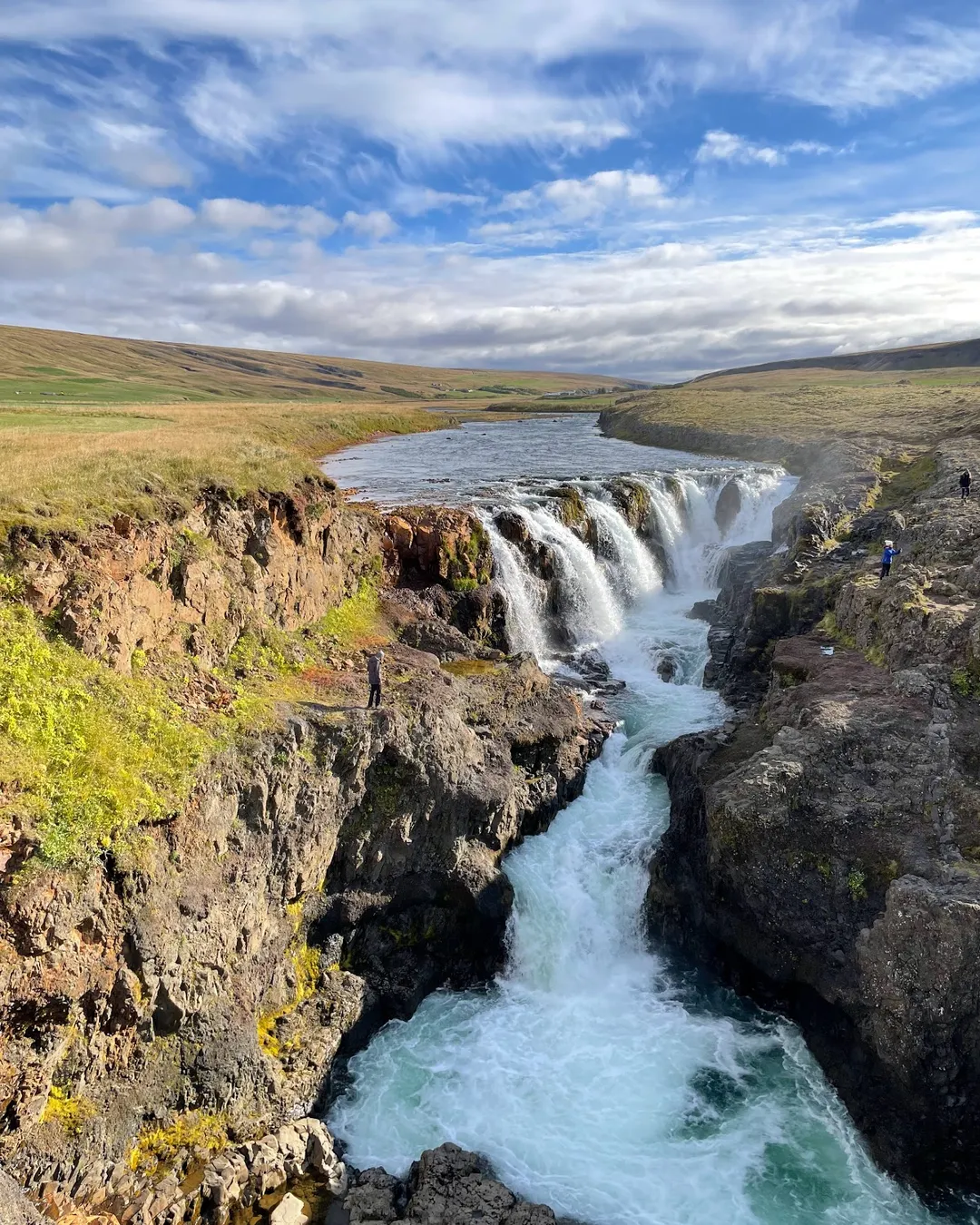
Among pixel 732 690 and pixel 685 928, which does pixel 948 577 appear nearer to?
pixel 732 690

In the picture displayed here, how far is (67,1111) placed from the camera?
40.8 ft

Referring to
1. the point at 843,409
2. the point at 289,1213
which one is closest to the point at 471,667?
the point at 289,1213

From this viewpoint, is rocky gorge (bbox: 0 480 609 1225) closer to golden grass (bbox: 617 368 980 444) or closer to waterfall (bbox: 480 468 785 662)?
waterfall (bbox: 480 468 785 662)

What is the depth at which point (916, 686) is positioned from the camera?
65.6 feet

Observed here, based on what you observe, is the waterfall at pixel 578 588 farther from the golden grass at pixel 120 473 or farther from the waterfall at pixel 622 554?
the golden grass at pixel 120 473

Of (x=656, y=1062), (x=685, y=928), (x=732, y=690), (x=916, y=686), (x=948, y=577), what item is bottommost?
(x=656, y=1062)

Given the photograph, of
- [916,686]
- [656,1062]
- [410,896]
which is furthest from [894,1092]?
[410,896]

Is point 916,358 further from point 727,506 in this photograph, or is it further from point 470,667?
point 470,667

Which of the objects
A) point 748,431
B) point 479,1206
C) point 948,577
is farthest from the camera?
point 748,431

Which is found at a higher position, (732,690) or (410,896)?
(732,690)

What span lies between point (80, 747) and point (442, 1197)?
34.6 feet

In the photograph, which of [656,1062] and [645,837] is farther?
[645,837]

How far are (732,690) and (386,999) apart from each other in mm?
16992

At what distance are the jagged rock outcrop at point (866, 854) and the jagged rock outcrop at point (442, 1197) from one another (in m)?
7.16
